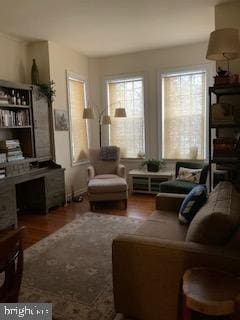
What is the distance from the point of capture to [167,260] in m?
1.64

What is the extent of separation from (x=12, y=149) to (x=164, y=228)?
263 centimetres

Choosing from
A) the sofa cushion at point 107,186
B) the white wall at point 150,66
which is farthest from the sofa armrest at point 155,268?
the white wall at point 150,66

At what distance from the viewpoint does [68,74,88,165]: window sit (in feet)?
16.6

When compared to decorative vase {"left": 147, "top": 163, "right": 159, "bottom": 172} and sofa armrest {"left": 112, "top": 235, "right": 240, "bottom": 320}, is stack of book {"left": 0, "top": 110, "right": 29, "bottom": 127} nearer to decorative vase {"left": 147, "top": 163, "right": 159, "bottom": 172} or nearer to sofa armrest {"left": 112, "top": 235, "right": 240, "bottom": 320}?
decorative vase {"left": 147, "top": 163, "right": 159, "bottom": 172}

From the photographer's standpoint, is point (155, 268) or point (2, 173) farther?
point (2, 173)

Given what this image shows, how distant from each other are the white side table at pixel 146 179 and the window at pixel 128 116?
54 centimetres

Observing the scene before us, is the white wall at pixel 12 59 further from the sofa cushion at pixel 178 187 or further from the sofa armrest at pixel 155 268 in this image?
the sofa armrest at pixel 155 268

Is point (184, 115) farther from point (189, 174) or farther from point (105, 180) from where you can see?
point (105, 180)

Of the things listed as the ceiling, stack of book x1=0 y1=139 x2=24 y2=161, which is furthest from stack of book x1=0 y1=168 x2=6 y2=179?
the ceiling

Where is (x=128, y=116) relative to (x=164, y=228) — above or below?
above

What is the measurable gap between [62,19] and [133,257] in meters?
3.14

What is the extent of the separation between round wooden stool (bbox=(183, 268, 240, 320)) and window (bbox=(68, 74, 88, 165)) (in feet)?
12.8

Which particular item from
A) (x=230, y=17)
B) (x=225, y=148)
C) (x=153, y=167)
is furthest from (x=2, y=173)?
(x=230, y=17)

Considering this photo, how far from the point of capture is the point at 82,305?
6.66ft
